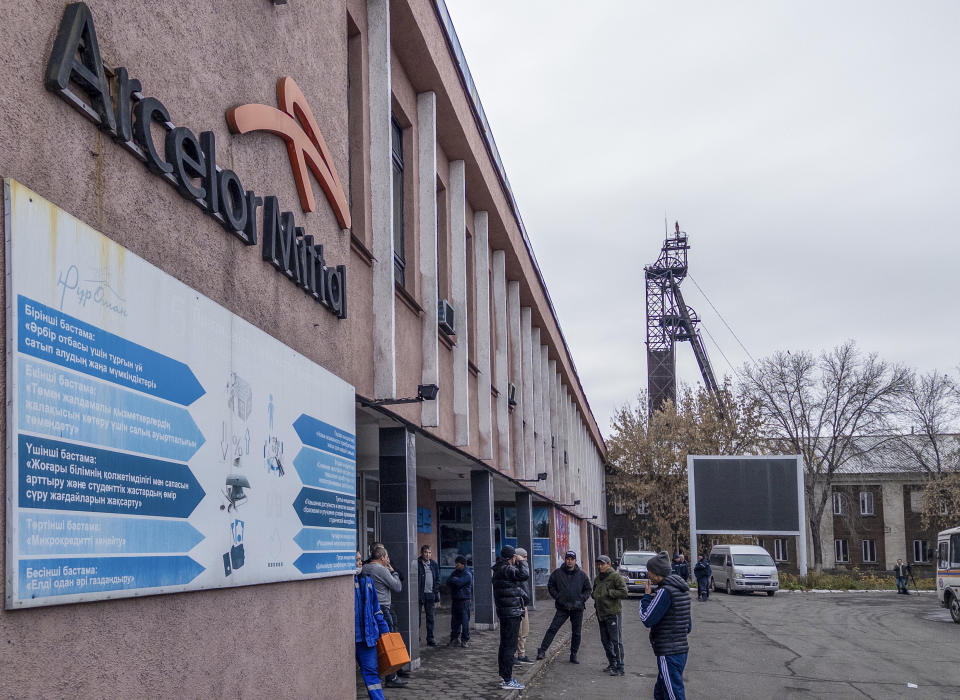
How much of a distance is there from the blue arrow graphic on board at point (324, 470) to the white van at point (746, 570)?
1275 inches

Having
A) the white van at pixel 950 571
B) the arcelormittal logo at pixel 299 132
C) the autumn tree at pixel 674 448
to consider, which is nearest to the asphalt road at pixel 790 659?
the white van at pixel 950 571

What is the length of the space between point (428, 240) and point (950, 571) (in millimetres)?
20923

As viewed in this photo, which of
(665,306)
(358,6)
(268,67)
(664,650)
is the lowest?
(664,650)

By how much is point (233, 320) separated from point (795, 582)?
4501 centimetres

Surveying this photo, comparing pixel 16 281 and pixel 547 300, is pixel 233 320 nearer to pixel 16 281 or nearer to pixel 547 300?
pixel 16 281

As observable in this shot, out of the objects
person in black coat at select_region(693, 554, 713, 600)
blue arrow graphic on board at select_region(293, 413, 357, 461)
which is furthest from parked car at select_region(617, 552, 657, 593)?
blue arrow graphic on board at select_region(293, 413, 357, 461)

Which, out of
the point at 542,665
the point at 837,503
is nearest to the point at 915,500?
the point at 837,503

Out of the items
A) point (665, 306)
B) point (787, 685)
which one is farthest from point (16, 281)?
point (665, 306)

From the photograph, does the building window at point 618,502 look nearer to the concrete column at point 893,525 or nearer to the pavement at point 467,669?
the concrete column at point 893,525

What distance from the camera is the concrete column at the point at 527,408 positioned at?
2480 centimetres

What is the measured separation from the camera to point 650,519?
217 feet

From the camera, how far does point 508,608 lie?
12.5 metres

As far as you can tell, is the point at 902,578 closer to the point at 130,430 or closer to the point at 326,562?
the point at 326,562

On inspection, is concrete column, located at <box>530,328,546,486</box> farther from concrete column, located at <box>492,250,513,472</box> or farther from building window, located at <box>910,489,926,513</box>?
building window, located at <box>910,489,926,513</box>
